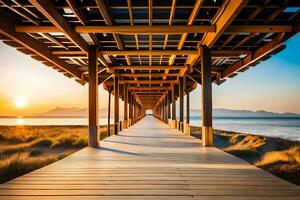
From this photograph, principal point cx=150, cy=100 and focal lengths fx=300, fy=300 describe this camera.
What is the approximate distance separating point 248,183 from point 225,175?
664 mm

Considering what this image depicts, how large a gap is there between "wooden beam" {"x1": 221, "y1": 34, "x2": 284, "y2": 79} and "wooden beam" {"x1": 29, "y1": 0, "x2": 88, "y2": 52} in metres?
6.67

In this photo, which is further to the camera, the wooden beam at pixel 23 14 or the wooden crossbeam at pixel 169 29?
the wooden crossbeam at pixel 169 29

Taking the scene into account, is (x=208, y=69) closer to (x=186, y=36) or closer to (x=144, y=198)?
(x=186, y=36)

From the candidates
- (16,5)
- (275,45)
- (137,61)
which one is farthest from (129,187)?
(137,61)

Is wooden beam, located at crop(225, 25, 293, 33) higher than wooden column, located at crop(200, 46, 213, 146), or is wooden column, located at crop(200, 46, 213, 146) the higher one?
wooden beam, located at crop(225, 25, 293, 33)

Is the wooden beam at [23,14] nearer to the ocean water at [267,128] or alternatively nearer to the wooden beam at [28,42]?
the wooden beam at [28,42]

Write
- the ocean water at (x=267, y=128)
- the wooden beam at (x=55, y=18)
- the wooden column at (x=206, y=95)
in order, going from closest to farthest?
the wooden beam at (x=55, y=18) → the wooden column at (x=206, y=95) → the ocean water at (x=267, y=128)

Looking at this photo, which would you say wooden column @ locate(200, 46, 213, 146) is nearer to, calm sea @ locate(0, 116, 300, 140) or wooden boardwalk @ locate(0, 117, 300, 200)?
wooden boardwalk @ locate(0, 117, 300, 200)

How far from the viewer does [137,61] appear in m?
15.7

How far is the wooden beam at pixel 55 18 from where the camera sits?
648 centimetres

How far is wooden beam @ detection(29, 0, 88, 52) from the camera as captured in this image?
6483 mm

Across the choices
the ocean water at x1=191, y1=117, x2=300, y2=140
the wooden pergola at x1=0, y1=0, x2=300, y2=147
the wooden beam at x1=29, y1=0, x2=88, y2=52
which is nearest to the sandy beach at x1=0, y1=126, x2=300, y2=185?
the wooden pergola at x1=0, y1=0, x2=300, y2=147

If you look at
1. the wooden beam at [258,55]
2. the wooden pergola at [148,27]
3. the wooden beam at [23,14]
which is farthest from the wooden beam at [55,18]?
the wooden beam at [258,55]

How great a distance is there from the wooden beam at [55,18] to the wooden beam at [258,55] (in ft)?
21.9
